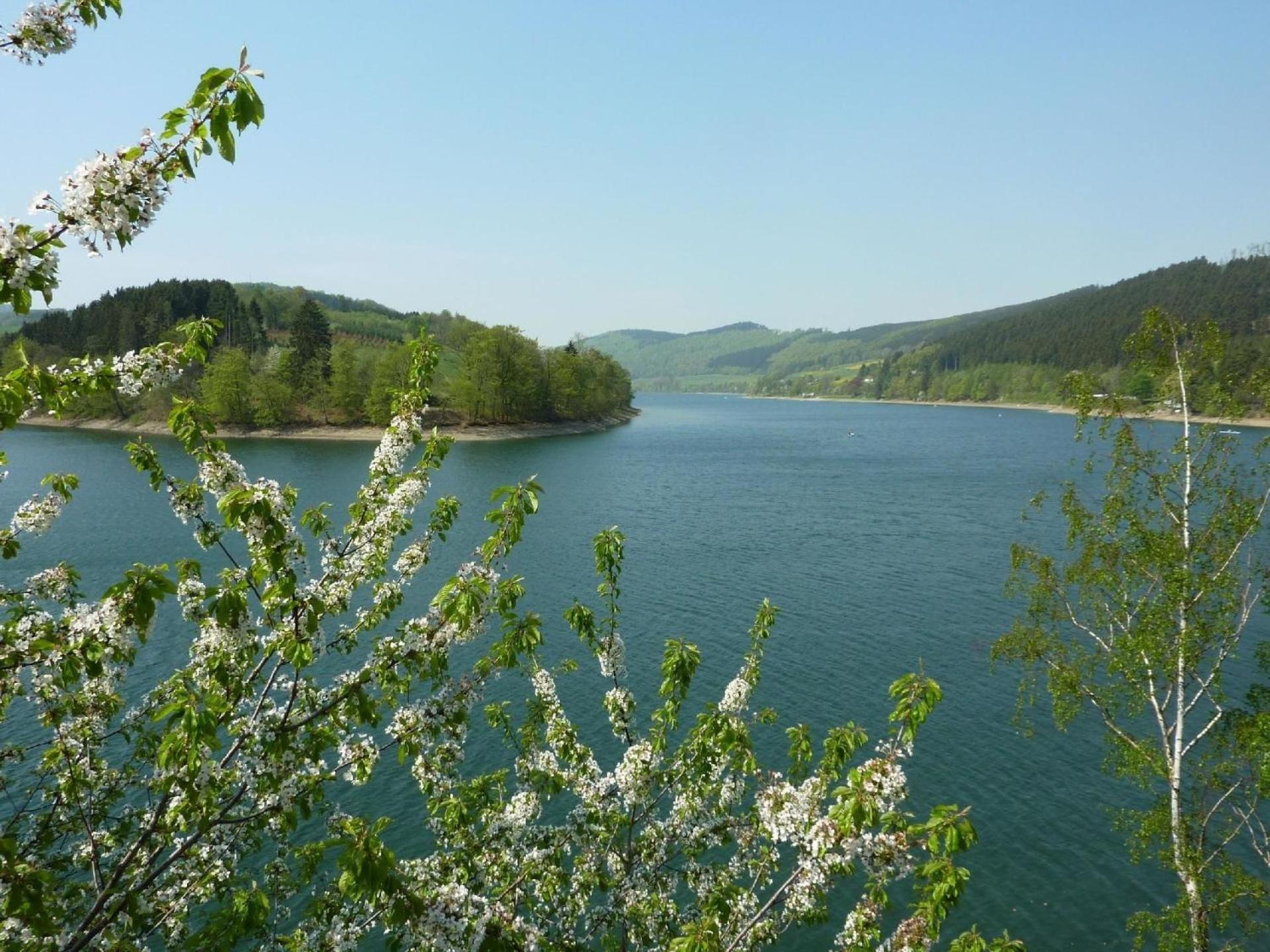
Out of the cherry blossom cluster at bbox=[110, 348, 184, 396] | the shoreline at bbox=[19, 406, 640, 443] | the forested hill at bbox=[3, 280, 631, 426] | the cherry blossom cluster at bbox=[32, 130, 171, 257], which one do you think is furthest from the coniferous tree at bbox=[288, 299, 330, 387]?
the cherry blossom cluster at bbox=[32, 130, 171, 257]

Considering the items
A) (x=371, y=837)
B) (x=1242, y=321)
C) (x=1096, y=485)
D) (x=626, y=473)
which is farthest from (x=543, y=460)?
(x=1242, y=321)

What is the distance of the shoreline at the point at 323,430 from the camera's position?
103438 mm

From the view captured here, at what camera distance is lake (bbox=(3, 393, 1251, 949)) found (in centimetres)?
2045

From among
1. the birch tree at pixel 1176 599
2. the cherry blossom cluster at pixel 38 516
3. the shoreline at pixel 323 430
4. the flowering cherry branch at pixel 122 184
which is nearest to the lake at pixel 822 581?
the birch tree at pixel 1176 599

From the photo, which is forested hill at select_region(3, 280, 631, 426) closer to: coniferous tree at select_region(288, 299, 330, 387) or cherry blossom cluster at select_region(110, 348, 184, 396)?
coniferous tree at select_region(288, 299, 330, 387)

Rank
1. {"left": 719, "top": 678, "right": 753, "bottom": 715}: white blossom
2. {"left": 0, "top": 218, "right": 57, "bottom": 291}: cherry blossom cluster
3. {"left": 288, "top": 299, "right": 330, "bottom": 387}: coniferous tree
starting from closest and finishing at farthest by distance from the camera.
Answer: {"left": 0, "top": 218, "right": 57, "bottom": 291}: cherry blossom cluster < {"left": 719, "top": 678, "right": 753, "bottom": 715}: white blossom < {"left": 288, "top": 299, "right": 330, "bottom": 387}: coniferous tree

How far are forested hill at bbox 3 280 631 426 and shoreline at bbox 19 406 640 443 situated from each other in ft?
6.30

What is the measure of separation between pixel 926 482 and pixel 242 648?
258 ft

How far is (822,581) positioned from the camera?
41.5 meters

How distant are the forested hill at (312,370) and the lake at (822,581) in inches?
488

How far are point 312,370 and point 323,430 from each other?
41.5 ft

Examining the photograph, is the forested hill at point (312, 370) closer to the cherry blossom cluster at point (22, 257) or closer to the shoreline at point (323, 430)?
the shoreline at point (323, 430)

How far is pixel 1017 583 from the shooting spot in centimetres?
1822

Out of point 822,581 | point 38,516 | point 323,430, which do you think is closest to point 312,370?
point 323,430
